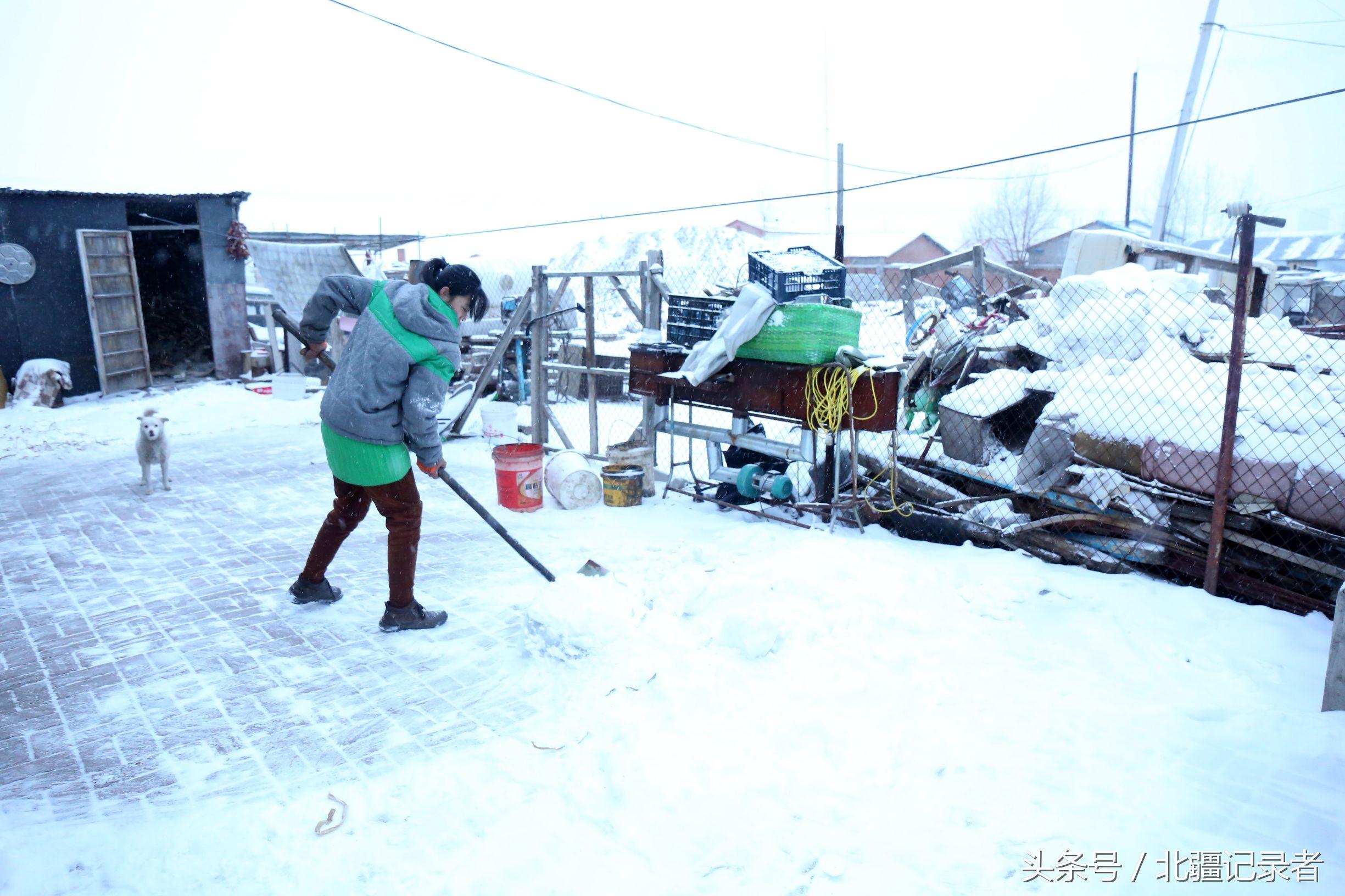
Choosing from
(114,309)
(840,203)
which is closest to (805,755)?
(840,203)

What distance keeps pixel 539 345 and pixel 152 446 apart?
3823 mm

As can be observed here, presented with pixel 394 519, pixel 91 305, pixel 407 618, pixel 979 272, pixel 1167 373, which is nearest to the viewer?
pixel 394 519

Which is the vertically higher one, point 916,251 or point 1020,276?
point 916,251

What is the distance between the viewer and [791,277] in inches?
238

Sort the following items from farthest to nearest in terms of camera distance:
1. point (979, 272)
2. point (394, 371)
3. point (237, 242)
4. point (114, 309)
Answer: point (237, 242)
point (114, 309)
point (979, 272)
point (394, 371)

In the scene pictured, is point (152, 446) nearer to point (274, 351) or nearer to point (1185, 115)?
point (274, 351)

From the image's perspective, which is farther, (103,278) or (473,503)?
(103,278)

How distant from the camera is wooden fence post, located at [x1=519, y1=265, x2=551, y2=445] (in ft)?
27.9

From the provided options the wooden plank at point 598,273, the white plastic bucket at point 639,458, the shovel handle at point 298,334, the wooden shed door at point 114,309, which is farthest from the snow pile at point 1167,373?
the wooden shed door at point 114,309

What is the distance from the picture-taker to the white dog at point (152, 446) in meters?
7.19

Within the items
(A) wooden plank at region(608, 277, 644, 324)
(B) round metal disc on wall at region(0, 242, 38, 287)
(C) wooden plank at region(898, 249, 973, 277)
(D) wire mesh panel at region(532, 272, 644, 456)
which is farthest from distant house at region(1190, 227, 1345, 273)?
(B) round metal disc on wall at region(0, 242, 38, 287)

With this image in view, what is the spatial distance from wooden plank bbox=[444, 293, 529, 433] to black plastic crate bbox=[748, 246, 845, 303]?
3194 millimetres

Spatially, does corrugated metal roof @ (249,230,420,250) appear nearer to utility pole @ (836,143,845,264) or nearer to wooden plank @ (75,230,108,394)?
wooden plank @ (75,230,108,394)

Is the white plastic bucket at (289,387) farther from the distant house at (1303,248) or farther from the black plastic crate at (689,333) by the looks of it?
the distant house at (1303,248)
